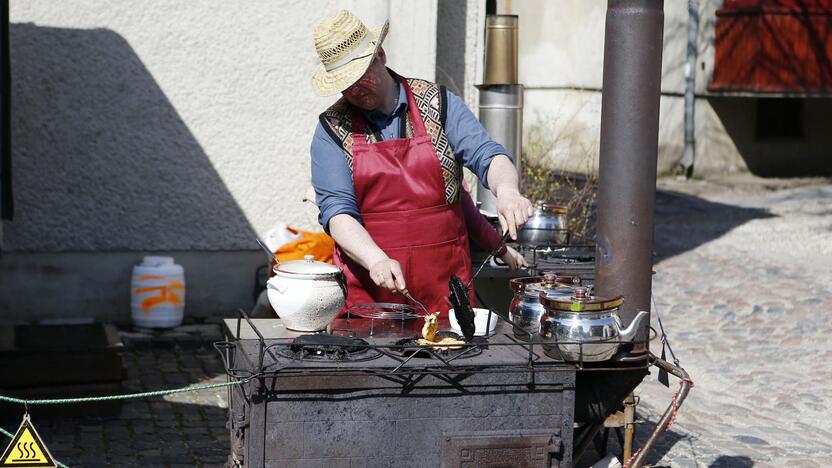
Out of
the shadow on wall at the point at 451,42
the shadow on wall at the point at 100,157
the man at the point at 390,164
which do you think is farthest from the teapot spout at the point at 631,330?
the shadow on wall at the point at 100,157

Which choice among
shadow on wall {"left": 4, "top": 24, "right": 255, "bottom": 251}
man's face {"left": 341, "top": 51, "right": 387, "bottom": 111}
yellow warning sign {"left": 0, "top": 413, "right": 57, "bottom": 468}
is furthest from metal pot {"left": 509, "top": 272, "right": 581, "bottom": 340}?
shadow on wall {"left": 4, "top": 24, "right": 255, "bottom": 251}

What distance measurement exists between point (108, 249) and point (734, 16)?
11282 mm

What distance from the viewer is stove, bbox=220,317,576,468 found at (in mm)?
3234

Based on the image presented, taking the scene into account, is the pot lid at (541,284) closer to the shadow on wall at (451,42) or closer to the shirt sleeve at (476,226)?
the shirt sleeve at (476,226)

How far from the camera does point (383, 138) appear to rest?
4047 mm

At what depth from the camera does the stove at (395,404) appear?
323 centimetres

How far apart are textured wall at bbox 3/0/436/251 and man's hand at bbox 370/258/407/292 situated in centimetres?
455

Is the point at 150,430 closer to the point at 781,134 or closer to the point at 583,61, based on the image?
the point at 583,61

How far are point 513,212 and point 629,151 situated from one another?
0.44 m

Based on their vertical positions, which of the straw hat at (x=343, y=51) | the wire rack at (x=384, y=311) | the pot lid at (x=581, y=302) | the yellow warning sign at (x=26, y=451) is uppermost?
the straw hat at (x=343, y=51)

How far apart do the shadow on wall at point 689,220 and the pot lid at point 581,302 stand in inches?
295

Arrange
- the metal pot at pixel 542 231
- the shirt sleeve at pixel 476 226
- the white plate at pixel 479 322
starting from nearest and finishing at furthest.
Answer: the white plate at pixel 479 322 → the shirt sleeve at pixel 476 226 → the metal pot at pixel 542 231

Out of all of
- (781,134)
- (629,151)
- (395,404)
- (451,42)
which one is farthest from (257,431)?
(781,134)

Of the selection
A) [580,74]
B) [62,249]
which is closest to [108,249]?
[62,249]
